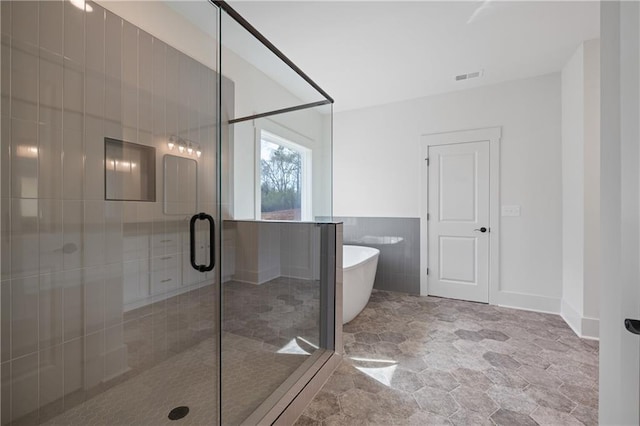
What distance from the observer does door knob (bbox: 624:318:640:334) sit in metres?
A: 0.70

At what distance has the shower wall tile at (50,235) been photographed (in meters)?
1.20

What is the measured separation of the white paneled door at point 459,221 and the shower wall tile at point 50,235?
357 cm

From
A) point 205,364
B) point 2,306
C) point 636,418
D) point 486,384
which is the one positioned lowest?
point 486,384

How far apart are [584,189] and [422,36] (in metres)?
2.02

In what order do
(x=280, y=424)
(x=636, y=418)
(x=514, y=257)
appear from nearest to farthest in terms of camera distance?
(x=636, y=418)
(x=280, y=424)
(x=514, y=257)

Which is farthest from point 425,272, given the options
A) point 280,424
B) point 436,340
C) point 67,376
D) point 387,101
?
point 67,376

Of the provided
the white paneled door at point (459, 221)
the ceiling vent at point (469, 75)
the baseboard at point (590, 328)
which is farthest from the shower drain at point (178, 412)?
the ceiling vent at point (469, 75)

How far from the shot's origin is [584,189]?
248 centimetres

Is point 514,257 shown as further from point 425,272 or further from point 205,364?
point 205,364

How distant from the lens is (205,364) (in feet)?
4.88

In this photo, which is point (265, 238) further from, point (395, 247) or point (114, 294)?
point (395, 247)

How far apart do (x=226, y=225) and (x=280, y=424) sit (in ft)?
3.56

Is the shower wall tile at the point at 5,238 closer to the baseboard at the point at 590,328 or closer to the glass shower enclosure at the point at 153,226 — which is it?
the glass shower enclosure at the point at 153,226

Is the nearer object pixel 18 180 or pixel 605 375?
pixel 605 375
